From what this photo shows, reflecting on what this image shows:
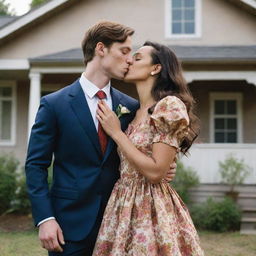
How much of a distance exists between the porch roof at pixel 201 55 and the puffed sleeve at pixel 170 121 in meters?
8.96

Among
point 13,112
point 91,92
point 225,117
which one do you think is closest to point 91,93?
point 91,92

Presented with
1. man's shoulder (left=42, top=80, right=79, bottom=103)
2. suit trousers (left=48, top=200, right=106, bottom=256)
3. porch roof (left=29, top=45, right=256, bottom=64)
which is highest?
porch roof (left=29, top=45, right=256, bottom=64)

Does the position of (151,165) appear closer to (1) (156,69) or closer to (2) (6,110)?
(1) (156,69)

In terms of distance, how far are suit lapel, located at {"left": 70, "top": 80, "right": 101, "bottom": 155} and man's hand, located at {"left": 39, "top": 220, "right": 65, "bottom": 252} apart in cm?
55

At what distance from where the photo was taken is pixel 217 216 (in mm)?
10609

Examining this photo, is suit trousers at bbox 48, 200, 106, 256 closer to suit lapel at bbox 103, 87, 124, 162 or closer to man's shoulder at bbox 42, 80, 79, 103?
suit lapel at bbox 103, 87, 124, 162

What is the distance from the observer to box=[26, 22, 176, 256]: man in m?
3.24

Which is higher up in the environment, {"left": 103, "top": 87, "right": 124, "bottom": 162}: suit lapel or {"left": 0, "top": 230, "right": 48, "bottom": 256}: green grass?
{"left": 103, "top": 87, "right": 124, "bottom": 162}: suit lapel

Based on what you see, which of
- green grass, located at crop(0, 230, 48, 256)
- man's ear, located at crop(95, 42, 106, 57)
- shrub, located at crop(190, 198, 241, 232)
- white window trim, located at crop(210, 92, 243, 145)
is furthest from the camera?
white window trim, located at crop(210, 92, 243, 145)

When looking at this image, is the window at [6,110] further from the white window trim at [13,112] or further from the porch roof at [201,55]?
the porch roof at [201,55]

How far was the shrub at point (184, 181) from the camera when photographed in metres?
11.2

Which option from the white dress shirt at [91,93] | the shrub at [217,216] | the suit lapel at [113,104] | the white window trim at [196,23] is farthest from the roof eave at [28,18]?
the white dress shirt at [91,93]

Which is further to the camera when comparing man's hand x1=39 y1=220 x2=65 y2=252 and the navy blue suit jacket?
the navy blue suit jacket

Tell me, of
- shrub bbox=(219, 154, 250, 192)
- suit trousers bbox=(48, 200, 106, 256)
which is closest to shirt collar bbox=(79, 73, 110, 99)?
suit trousers bbox=(48, 200, 106, 256)
